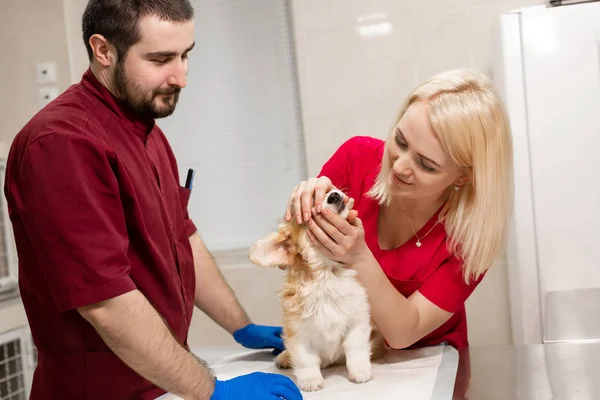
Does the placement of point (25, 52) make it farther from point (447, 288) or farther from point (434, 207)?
point (447, 288)

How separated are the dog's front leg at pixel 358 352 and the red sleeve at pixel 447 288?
20 centimetres

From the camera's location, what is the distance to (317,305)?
1262 millimetres

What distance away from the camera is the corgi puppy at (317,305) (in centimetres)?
126

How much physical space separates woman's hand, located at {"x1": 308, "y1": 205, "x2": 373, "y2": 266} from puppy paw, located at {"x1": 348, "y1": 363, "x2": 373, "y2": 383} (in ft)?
0.69

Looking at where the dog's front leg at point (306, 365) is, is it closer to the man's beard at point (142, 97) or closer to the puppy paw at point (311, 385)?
the puppy paw at point (311, 385)

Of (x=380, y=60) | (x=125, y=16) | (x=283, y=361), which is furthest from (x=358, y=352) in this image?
(x=380, y=60)

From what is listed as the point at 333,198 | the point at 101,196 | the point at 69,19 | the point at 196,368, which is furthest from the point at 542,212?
the point at 69,19

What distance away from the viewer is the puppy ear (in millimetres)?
1297

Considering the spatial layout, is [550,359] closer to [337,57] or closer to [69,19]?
[337,57]

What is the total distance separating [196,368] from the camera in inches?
44.3

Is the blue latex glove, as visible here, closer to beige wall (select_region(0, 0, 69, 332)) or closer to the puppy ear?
the puppy ear

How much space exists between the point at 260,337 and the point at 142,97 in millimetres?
691

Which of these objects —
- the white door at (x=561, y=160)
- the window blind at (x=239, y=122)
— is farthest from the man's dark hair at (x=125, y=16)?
the window blind at (x=239, y=122)

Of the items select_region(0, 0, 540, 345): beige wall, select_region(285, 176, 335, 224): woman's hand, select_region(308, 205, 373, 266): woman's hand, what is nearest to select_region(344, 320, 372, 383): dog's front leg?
select_region(308, 205, 373, 266): woman's hand
